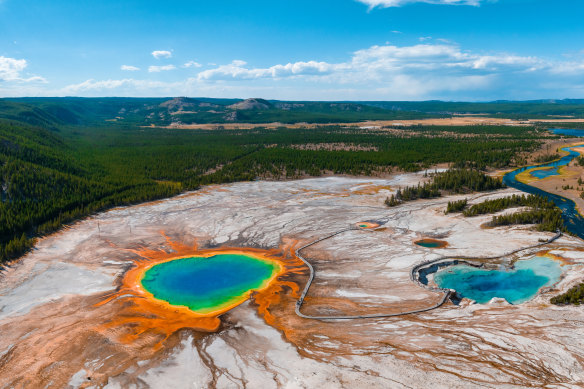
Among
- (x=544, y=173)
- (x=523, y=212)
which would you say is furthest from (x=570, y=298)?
(x=544, y=173)

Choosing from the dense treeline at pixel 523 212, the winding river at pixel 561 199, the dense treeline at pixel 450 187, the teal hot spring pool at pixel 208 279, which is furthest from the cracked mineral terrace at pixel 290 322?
the dense treeline at pixel 450 187

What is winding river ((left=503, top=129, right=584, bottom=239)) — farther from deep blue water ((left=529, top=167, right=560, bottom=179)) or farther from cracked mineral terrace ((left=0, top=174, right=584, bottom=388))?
cracked mineral terrace ((left=0, top=174, right=584, bottom=388))

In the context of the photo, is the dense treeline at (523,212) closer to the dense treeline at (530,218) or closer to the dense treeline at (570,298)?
the dense treeline at (530,218)

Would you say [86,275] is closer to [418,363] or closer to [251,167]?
[418,363]

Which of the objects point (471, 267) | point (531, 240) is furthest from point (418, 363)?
point (531, 240)

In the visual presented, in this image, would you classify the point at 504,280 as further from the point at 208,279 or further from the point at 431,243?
the point at 208,279

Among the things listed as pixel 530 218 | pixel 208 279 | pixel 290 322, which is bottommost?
pixel 208 279
